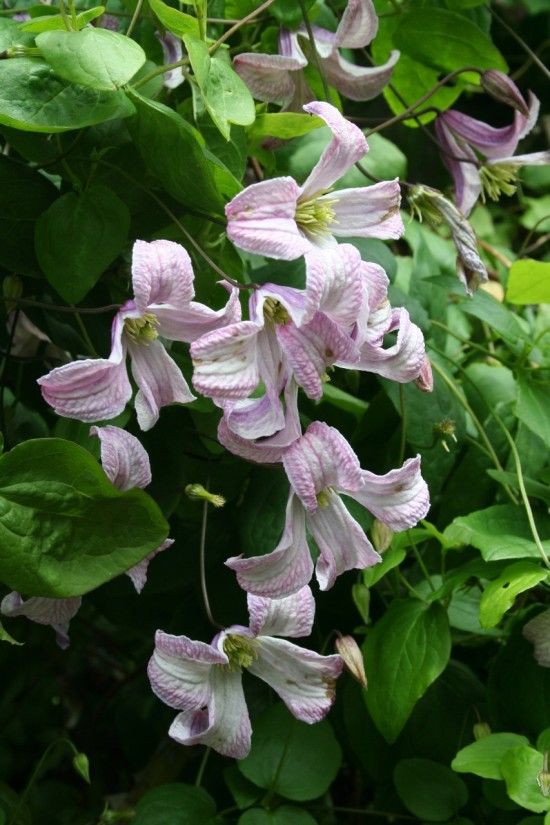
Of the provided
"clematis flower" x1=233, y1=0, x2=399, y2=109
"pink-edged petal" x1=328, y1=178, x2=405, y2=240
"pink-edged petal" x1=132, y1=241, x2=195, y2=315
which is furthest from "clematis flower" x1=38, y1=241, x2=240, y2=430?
"clematis flower" x1=233, y1=0, x2=399, y2=109

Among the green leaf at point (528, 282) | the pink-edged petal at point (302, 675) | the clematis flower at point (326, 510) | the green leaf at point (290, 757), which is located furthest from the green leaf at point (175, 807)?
the green leaf at point (528, 282)

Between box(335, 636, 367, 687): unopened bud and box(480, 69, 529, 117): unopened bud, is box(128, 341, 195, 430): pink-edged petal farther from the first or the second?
box(480, 69, 529, 117): unopened bud

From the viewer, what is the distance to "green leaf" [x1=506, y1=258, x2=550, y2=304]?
0.78 meters

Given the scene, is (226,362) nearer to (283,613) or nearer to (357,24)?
(283,613)

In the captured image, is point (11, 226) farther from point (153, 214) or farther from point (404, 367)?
point (404, 367)

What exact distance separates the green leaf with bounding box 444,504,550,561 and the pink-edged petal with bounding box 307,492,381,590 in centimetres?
9

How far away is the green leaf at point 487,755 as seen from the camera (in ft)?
2.13

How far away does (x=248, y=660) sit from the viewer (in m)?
0.67

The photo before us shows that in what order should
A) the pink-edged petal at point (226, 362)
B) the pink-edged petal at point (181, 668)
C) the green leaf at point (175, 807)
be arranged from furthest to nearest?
the green leaf at point (175, 807) → the pink-edged petal at point (181, 668) → the pink-edged petal at point (226, 362)

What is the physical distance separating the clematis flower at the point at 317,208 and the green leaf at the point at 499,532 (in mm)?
213

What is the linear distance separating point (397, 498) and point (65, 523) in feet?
0.65

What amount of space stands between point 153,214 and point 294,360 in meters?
0.19

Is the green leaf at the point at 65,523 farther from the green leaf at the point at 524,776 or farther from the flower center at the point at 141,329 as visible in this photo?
the green leaf at the point at 524,776

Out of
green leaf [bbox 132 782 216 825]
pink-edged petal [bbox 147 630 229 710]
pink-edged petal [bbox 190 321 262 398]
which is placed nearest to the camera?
pink-edged petal [bbox 190 321 262 398]
